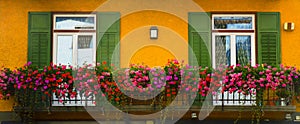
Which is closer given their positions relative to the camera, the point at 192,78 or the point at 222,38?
the point at 192,78

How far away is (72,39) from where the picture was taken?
46.5ft

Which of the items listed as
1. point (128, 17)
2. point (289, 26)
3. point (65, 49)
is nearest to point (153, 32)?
point (128, 17)

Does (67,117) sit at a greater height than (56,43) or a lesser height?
lesser

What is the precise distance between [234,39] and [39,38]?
440cm

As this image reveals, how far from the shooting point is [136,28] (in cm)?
1412

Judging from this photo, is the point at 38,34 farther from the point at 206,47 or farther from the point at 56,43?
the point at 206,47

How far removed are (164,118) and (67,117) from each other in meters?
2.14

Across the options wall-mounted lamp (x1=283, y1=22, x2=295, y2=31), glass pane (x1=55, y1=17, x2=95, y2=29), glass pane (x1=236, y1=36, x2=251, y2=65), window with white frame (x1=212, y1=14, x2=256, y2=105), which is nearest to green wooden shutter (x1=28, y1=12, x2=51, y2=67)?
glass pane (x1=55, y1=17, x2=95, y2=29)

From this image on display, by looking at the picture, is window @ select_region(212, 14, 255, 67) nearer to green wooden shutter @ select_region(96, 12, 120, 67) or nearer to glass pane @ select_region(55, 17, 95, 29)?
green wooden shutter @ select_region(96, 12, 120, 67)

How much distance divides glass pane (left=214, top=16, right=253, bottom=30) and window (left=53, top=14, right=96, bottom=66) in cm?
283

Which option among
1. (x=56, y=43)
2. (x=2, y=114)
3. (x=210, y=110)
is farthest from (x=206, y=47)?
(x=2, y=114)

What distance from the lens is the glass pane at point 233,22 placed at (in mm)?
14219

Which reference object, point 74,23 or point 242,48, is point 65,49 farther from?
point 242,48

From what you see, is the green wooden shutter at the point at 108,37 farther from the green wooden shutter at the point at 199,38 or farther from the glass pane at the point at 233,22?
the glass pane at the point at 233,22
